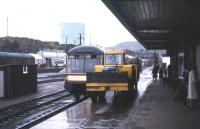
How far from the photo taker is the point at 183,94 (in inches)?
862

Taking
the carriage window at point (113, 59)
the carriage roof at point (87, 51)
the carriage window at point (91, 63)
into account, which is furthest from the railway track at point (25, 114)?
the carriage window at point (113, 59)

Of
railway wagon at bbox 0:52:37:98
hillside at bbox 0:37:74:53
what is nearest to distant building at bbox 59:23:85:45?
hillside at bbox 0:37:74:53

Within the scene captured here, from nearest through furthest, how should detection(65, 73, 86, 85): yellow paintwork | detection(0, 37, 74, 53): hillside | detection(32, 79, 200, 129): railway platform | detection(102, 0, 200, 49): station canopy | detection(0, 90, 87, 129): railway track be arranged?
detection(32, 79, 200, 129): railway platform
detection(0, 90, 87, 129): railway track
detection(102, 0, 200, 49): station canopy
detection(65, 73, 86, 85): yellow paintwork
detection(0, 37, 74, 53): hillside

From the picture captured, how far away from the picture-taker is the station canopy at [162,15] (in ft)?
71.1

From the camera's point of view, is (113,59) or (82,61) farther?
(82,61)

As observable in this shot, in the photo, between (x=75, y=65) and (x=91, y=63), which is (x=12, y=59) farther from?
(x=91, y=63)

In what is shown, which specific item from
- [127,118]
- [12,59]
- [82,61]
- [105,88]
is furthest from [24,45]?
[127,118]

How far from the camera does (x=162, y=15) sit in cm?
2775

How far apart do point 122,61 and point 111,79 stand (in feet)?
10.4

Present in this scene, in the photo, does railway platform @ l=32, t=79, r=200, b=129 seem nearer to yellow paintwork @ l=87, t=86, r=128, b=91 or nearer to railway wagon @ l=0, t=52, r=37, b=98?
yellow paintwork @ l=87, t=86, r=128, b=91

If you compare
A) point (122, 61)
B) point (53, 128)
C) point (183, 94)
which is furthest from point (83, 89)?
point (53, 128)

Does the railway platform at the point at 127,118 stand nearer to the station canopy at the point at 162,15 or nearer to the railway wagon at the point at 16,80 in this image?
the station canopy at the point at 162,15

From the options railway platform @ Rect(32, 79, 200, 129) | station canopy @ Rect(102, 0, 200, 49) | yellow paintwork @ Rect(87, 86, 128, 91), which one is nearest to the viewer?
railway platform @ Rect(32, 79, 200, 129)

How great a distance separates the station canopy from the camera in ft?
71.1
